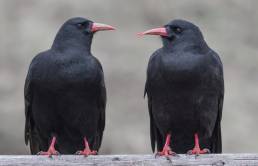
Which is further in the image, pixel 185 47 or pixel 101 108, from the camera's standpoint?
pixel 101 108

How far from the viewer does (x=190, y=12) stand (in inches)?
816

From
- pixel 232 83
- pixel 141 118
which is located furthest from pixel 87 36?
pixel 232 83

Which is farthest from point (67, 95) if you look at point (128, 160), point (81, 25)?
point (128, 160)

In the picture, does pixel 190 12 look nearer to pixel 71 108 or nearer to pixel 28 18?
pixel 28 18

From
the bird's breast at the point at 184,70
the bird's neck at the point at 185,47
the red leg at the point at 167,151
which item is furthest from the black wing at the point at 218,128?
the red leg at the point at 167,151

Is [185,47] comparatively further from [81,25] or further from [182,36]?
[81,25]

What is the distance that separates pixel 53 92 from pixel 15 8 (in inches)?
448

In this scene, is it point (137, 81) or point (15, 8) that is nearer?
point (137, 81)

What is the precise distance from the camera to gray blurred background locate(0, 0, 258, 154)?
17266 mm

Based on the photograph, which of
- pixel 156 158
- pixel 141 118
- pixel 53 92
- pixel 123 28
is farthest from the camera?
pixel 123 28

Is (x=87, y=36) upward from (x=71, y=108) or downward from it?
upward

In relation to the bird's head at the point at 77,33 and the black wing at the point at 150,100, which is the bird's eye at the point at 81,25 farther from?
the black wing at the point at 150,100

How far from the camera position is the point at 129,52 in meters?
19.2

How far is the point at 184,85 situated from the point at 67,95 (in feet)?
3.45
